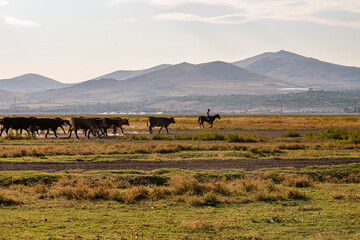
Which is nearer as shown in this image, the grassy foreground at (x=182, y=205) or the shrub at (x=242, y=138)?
the grassy foreground at (x=182, y=205)

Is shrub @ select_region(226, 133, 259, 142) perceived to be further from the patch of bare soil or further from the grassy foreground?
the grassy foreground

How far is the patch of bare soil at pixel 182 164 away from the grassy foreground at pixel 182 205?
2201 millimetres

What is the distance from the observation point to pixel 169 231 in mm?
11344

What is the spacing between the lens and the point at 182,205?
46.6 ft

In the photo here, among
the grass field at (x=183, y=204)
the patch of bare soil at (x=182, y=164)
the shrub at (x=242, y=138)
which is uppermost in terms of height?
the shrub at (x=242, y=138)

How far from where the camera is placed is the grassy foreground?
37.0ft

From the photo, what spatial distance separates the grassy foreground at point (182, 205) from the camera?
1129 centimetres

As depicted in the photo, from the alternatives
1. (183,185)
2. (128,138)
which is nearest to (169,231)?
(183,185)

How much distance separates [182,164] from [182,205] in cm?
831

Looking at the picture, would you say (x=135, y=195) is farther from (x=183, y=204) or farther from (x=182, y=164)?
(x=182, y=164)

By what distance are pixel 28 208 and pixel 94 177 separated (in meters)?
4.09

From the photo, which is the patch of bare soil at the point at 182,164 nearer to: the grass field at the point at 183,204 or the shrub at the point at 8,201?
the grass field at the point at 183,204

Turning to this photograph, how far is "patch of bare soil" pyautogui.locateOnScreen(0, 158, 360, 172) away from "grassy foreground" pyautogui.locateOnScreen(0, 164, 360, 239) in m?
2.20

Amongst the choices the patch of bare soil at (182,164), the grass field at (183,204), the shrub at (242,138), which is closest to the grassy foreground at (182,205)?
the grass field at (183,204)
